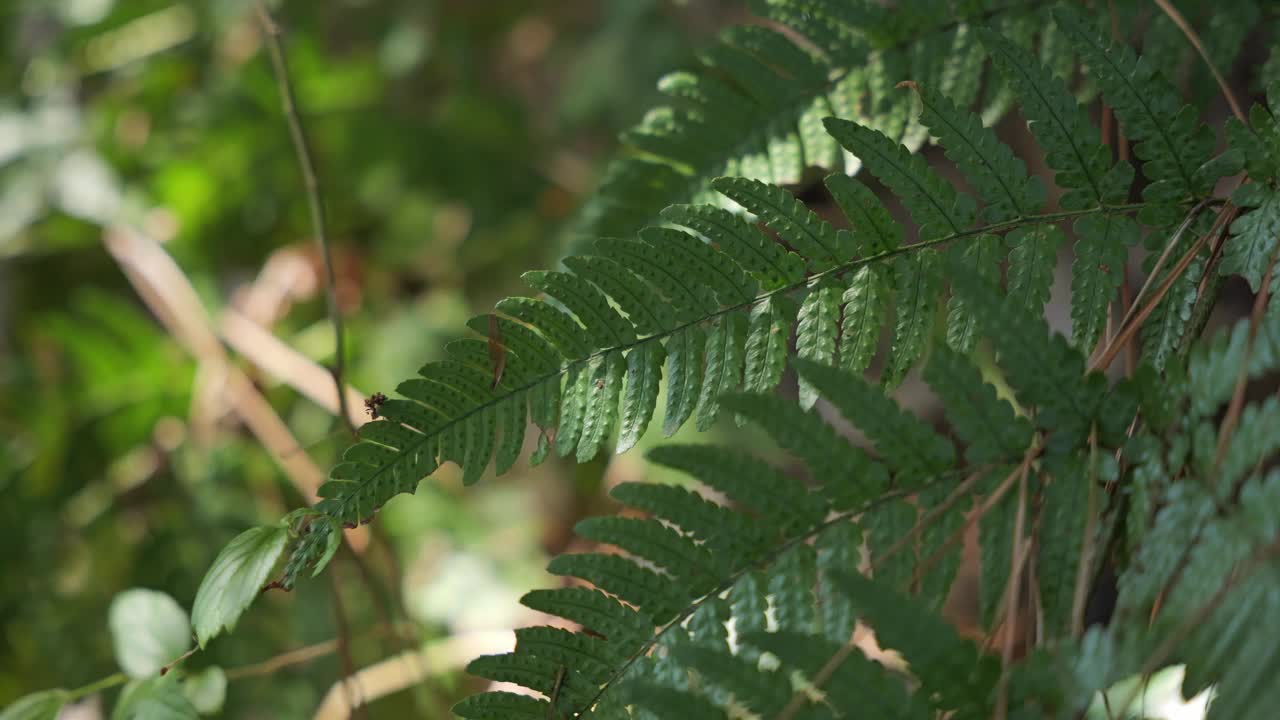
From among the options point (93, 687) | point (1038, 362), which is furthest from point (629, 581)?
point (93, 687)

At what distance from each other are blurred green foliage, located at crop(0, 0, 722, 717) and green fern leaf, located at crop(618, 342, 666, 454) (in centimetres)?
91

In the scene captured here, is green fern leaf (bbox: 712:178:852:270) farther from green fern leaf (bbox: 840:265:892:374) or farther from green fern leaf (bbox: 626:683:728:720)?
green fern leaf (bbox: 626:683:728:720)

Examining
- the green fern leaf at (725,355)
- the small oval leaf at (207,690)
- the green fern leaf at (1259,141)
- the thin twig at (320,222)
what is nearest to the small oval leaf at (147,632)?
the small oval leaf at (207,690)

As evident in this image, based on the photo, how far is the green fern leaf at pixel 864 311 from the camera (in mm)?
801

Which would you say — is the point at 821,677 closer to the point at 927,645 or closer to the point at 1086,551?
the point at 927,645

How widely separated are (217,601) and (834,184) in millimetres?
596

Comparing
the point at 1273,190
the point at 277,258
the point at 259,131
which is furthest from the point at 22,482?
the point at 1273,190

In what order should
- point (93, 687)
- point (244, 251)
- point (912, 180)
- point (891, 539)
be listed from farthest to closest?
point (244, 251)
point (93, 687)
point (912, 180)
point (891, 539)

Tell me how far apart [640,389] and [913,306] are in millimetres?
245

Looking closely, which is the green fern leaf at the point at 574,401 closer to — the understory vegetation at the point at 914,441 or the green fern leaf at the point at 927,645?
the understory vegetation at the point at 914,441

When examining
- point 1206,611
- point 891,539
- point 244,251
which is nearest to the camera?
point 1206,611

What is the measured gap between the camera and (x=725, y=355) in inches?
32.0

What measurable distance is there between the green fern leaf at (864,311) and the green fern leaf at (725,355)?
9 centimetres

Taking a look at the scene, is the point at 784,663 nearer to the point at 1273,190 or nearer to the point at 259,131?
the point at 1273,190
